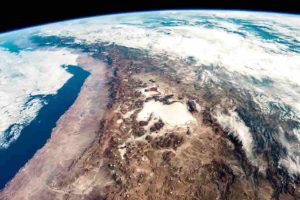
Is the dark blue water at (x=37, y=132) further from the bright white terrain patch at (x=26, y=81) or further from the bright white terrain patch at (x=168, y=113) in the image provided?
the bright white terrain patch at (x=168, y=113)

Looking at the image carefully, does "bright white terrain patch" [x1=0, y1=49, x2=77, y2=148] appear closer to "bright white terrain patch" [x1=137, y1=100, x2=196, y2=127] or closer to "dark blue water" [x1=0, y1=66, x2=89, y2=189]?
"dark blue water" [x1=0, y1=66, x2=89, y2=189]

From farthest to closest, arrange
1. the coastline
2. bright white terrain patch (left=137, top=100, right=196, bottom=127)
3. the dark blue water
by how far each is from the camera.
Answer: bright white terrain patch (left=137, top=100, right=196, bottom=127) → the dark blue water → the coastline

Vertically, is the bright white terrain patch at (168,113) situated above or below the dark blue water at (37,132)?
above

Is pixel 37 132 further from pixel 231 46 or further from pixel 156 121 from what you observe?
pixel 231 46

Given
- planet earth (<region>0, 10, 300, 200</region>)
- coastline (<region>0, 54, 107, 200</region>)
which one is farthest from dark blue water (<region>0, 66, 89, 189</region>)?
coastline (<region>0, 54, 107, 200</region>)

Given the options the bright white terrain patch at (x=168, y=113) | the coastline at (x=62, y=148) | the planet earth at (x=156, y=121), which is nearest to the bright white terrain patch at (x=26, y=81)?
the planet earth at (x=156, y=121)
